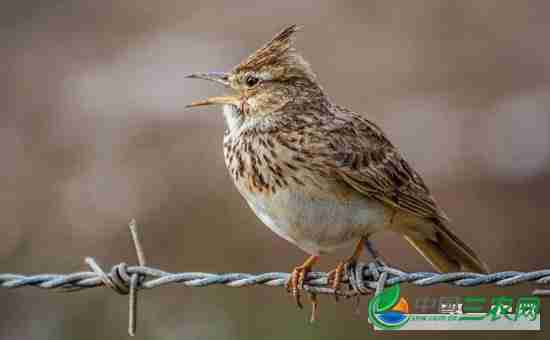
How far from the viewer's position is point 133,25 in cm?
1041

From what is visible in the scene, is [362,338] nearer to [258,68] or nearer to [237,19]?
[258,68]

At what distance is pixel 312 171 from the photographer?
416 centimetres

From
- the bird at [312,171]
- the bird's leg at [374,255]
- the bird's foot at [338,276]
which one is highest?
the bird at [312,171]

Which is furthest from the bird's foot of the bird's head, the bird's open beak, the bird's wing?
the bird's open beak

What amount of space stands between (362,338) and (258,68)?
2189 mm

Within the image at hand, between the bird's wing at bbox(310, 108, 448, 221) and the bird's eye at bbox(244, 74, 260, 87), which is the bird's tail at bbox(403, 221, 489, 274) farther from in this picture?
the bird's eye at bbox(244, 74, 260, 87)

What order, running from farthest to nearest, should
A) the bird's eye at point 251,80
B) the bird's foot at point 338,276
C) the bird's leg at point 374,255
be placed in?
the bird's eye at point 251,80 → the bird's foot at point 338,276 → the bird's leg at point 374,255

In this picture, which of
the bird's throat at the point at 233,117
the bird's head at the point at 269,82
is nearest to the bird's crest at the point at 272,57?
the bird's head at the point at 269,82

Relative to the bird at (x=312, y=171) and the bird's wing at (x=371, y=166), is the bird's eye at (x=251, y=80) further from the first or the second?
the bird's wing at (x=371, y=166)

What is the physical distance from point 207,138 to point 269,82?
3686mm

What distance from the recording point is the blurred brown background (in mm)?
6395

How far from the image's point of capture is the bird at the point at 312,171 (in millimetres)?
4168

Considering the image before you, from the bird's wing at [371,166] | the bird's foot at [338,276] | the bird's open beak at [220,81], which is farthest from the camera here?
the bird's open beak at [220,81]

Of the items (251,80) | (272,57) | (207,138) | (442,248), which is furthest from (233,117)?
(207,138)
